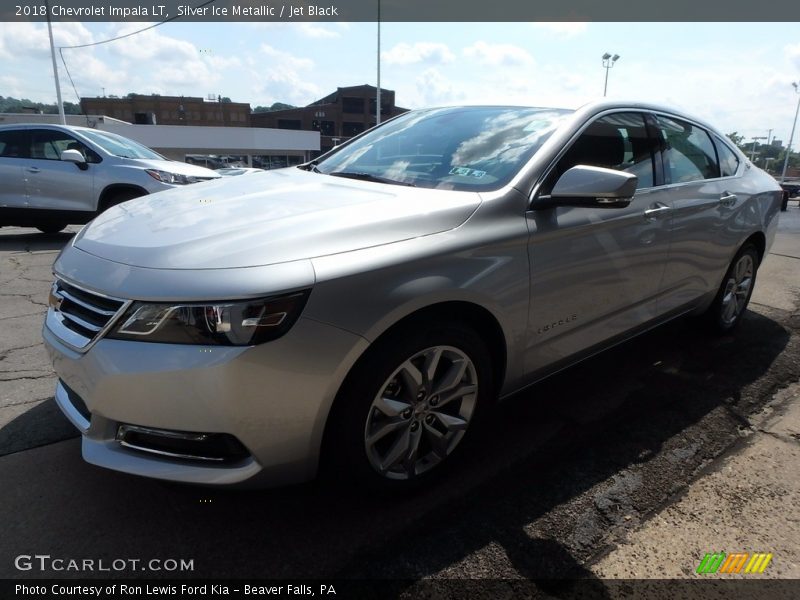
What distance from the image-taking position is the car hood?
1.79 metres

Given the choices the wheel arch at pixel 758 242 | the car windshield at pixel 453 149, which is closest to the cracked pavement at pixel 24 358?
the car windshield at pixel 453 149

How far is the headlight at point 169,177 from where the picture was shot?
745 cm

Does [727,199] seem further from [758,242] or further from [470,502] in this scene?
[470,502]

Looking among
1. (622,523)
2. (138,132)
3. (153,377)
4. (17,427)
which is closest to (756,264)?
(622,523)

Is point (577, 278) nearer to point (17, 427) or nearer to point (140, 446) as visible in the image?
point (140, 446)

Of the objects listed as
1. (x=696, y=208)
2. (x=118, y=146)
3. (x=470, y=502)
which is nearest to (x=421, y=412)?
(x=470, y=502)

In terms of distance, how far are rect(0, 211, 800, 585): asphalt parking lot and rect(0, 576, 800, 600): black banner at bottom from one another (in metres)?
0.03

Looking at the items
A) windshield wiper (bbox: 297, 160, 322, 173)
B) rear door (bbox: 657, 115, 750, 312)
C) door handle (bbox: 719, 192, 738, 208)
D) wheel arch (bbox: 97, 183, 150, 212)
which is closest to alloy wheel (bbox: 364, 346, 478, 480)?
windshield wiper (bbox: 297, 160, 322, 173)

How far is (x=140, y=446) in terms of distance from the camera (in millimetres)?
1779

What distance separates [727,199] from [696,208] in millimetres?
491

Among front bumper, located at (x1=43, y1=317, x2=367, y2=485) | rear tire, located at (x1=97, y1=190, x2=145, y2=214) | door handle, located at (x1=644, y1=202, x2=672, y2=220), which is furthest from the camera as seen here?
rear tire, located at (x1=97, y1=190, x2=145, y2=214)

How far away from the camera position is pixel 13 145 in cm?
763

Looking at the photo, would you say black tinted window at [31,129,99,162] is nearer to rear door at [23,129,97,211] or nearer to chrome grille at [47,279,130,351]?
rear door at [23,129,97,211]

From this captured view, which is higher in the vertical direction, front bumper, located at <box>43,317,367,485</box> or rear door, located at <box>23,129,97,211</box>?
rear door, located at <box>23,129,97,211</box>
